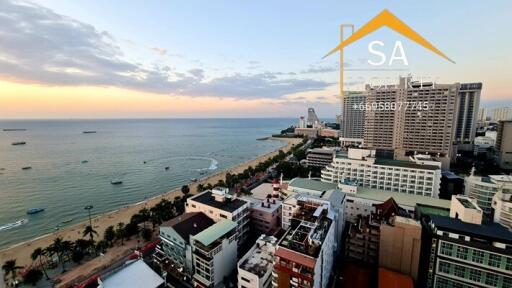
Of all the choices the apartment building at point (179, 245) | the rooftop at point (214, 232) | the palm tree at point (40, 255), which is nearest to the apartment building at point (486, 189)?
the rooftop at point (214, 232)

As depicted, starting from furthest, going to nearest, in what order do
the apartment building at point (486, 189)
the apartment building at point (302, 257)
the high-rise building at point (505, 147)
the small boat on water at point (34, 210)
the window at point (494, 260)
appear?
the high-rise building at point (505, 147) → the small boat on water at point (34, 210) → the apartment building at point (486, 189) → the window at point (494, 260) → the apartment building at point (302, 257)

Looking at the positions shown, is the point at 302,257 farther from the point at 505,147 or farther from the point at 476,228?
the point at 505,147

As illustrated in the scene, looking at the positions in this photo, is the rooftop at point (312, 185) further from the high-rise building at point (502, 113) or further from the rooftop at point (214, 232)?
the high-rise building at point (502, 113)

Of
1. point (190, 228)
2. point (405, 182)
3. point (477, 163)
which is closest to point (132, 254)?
point (190, 228)

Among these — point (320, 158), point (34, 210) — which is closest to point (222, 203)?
point (34, 210)

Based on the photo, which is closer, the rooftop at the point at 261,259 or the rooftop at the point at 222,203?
the rooftop at the point at 261,259

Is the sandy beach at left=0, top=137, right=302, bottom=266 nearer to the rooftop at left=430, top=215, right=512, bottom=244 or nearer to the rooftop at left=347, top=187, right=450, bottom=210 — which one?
the rooftop at left=347, top=187, right=450, bottom=210

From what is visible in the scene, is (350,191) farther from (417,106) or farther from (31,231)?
(31,231)

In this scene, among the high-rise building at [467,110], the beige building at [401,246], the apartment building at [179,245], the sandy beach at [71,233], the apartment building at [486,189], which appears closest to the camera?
the beige building at [401,246]
